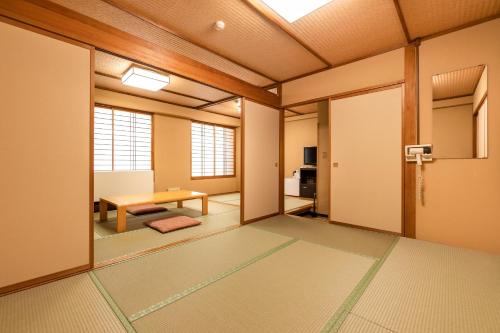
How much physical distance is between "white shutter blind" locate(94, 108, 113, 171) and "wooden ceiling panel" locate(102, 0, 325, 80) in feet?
10.9

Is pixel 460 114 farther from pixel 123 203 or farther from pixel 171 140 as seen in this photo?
pixel 171 140

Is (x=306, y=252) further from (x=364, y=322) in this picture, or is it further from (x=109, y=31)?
(x=109, y=31)

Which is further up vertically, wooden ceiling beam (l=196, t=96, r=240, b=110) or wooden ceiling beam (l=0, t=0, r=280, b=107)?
wooden ceiling beam (l=196, t=96, r=240, b=110)

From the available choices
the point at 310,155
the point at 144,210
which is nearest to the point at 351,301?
the point at 144,210

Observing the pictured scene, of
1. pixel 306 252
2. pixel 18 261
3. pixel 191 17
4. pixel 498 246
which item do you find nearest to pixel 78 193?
pixel 18 261

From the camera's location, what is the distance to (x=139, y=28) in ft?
8.75

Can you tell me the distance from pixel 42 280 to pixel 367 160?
394 centimetres

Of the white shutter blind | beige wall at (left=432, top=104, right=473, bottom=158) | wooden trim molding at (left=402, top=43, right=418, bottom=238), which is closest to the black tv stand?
wooden trim molding at (left=402, top=43, right=418, bottom=238)

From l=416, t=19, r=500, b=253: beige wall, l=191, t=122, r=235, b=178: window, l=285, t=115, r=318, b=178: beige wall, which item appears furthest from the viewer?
l=285, t=115, r=318, b=178: beige wall

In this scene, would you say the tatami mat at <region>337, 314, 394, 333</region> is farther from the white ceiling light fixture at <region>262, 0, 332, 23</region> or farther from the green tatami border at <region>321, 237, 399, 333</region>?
the white ceiling light fixture at <region>262, 0, 332, 23</region>

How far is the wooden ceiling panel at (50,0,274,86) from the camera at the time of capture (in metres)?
2.34

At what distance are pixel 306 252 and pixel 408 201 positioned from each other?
1.67m

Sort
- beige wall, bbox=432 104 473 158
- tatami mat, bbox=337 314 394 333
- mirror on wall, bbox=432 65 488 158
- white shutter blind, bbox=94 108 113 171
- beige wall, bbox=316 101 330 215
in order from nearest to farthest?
1. tatami mat, bbox=337 314 394 333
2. mirror on wall, bbox=432 65 488 158
3. beige wall, bbox=432 104 473 158
4. beige wall, bbox=316 101 330 215
5. white shutter blind, bbox=94 108 113 171

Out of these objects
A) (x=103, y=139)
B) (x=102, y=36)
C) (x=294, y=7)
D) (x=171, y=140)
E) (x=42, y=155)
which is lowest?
(x=42, y=155)
